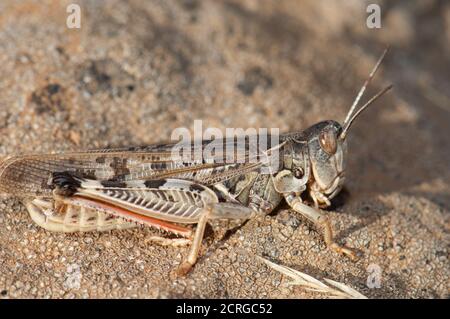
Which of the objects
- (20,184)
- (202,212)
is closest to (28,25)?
(20,184)

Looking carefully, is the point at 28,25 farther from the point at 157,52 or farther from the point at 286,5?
the point at 286,5

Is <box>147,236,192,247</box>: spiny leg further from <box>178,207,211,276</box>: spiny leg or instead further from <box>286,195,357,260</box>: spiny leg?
<box>286,195,357,260</box>: spiny leg

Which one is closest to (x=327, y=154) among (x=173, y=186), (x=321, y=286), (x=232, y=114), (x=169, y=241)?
(x=321, y=286)

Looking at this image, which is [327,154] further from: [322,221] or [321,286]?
[321,286]

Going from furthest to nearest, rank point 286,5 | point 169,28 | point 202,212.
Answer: point 286,5
point 169,28
point 202,212

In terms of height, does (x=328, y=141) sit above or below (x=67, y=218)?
above

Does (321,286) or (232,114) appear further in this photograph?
(232,114)

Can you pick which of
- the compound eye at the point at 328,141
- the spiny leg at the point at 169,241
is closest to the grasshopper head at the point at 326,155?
the compound eye at the point at 328,141
